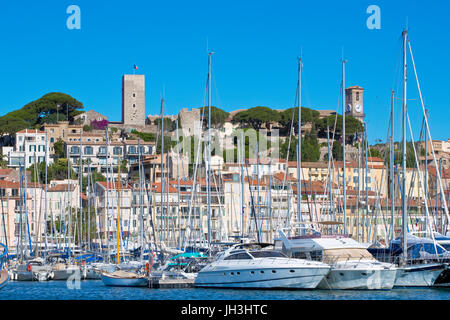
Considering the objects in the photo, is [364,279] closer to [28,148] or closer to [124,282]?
[124,282]

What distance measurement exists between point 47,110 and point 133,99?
72.7 ft

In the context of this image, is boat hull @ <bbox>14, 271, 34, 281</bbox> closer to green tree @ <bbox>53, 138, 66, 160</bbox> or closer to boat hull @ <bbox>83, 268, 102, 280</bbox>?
boat hull @ <bbox>83, 268, 102, 280</bbox>

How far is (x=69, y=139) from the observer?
107m

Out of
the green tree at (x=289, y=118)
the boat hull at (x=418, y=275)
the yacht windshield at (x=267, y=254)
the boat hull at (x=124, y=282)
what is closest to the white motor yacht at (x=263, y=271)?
the yacht windshield at (x=267, y=254)

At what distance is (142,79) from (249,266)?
120 metres

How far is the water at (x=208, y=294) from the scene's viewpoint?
76.0 feet

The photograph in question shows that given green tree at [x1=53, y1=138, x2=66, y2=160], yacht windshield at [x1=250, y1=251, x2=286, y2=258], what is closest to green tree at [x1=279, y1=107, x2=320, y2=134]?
green tree at [x1=53, y1=138, x2=66, y2=160]

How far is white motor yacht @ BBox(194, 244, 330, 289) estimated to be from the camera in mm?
24516

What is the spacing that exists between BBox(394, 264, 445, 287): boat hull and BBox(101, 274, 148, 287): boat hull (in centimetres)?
942

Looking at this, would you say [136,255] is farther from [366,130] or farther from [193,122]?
[193,122]
